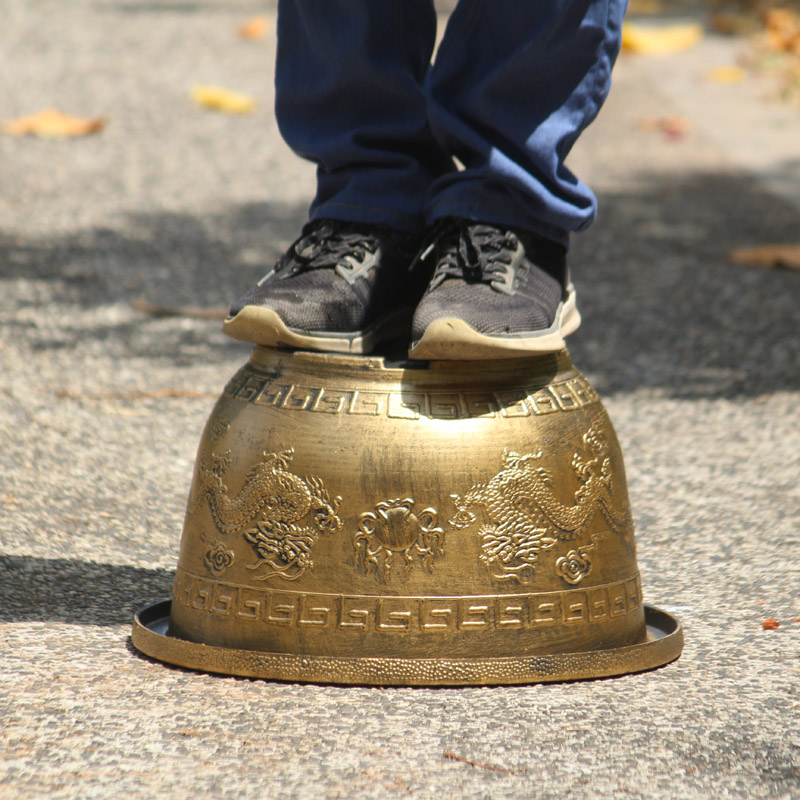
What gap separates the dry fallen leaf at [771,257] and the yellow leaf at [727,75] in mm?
3363

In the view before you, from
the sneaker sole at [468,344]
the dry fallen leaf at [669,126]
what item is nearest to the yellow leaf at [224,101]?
the dry fallen leaf at [669,126]

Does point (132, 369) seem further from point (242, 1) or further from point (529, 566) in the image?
point (242, 1)

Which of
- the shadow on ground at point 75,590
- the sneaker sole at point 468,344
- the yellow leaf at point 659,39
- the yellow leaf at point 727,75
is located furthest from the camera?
the yellow leaf at point 659,39

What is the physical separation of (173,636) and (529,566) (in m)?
0.63

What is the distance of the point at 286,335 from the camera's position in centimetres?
192

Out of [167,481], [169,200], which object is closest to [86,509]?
[167,481]

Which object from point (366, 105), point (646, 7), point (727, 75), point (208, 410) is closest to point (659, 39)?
point (727, 75)

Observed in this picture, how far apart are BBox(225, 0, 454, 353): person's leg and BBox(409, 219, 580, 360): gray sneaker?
0.09 m

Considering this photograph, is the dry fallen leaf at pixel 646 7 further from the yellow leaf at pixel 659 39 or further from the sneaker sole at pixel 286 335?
the sneaker sole at pixel 286 335

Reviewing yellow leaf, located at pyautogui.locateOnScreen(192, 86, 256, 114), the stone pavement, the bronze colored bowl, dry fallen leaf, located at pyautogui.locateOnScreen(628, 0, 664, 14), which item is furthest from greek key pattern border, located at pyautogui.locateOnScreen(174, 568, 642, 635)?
dry fallen leaf, located at pyautogui.locateOnScreen(628, 0, 664, 14)

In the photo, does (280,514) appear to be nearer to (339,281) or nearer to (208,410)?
(339,281)

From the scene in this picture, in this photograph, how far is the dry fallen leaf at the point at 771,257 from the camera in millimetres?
4973

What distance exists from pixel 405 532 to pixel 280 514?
201mm

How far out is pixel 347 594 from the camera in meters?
1.88
